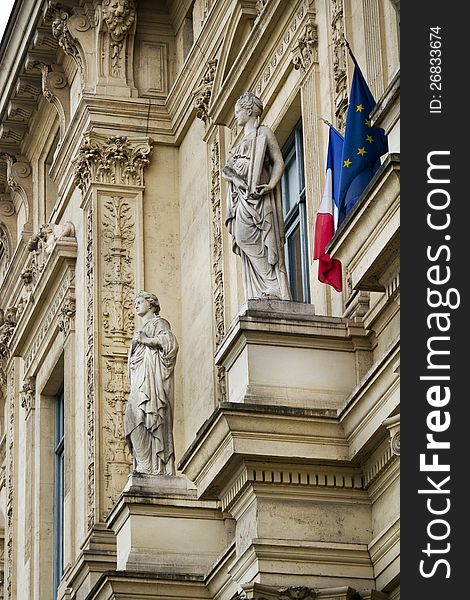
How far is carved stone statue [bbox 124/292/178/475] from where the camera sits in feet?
62.6

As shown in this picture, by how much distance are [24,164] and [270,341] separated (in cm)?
1384

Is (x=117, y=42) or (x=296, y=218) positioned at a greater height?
(x=117, y=42)

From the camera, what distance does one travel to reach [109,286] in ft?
75.9

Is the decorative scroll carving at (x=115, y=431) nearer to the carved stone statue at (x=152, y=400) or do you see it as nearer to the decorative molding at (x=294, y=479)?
the carved stone statue at (x=152, y=400)

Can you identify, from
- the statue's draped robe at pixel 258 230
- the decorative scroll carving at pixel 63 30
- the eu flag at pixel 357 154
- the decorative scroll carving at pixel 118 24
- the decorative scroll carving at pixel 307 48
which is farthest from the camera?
the decorative scroll carving at pixel 63 30

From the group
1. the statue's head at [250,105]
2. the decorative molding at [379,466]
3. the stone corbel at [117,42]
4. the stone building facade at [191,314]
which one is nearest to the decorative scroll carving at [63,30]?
the stone building facade at [191,314]

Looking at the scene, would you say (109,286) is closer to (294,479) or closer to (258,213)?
(258,213)


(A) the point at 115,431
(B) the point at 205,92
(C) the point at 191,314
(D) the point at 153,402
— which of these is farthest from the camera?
(A) the point at 115,431

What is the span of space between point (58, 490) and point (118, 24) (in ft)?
19.2

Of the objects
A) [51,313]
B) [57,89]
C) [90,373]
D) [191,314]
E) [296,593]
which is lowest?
[296,593]

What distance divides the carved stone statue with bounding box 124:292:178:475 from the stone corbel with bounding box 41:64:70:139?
720 centimetres

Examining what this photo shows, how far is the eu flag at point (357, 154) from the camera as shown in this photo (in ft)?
52.6

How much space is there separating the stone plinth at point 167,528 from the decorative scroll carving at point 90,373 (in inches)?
127

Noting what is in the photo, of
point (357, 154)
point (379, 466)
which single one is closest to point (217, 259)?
point (357, 154)
